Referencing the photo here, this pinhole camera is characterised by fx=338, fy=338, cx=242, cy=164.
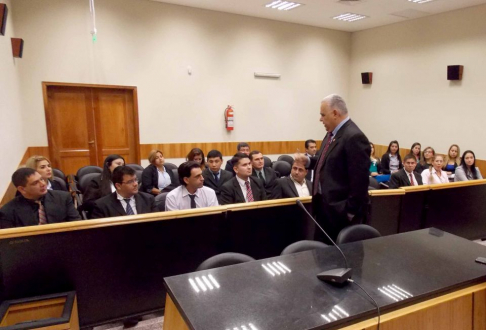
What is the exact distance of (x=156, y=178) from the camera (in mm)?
4797

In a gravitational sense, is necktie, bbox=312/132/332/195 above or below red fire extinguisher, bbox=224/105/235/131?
below

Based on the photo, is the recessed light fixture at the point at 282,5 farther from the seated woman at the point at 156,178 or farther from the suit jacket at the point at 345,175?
the suit jacket at the point at 345,175

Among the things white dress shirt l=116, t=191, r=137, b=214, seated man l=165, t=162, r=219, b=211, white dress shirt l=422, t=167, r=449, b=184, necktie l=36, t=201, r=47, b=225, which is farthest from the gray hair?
white dress shirt l=422, t=167, r=449, b=184

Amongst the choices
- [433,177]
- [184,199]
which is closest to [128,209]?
[184,199]

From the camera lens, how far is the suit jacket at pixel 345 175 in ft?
7.39

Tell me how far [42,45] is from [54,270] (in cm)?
534

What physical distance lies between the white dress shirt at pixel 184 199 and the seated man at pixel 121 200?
0.23 m

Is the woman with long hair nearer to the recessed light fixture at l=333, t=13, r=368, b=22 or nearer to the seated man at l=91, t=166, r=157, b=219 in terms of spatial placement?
the recessed light fixture at l=333, t=13, r=368, b=22

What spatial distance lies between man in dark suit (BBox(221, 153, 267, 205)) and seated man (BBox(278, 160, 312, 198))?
0.37m

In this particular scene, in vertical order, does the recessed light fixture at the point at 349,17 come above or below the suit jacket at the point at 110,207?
above

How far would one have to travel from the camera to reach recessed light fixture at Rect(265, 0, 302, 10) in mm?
6730

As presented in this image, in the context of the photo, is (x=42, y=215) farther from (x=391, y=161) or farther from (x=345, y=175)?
(x=391, y=161)

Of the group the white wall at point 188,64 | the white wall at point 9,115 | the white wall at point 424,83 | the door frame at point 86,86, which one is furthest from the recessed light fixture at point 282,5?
the white wall at point 9,115

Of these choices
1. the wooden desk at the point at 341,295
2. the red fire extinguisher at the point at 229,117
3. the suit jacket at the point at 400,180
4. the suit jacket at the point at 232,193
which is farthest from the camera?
the red fire extinguisher at the point at 229,117
